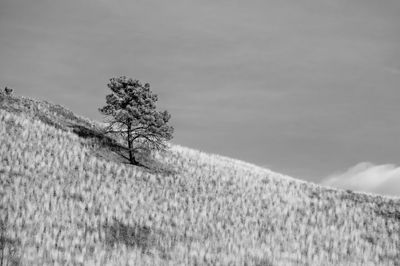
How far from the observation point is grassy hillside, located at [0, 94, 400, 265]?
1692 cm

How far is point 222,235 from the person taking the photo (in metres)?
21.3

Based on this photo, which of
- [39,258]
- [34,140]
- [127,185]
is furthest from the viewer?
[34,140]

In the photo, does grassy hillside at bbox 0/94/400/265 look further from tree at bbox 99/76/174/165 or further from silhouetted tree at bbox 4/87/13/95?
silhouetted tree at bbox 4/87/13/95

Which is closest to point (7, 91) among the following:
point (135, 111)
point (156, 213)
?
point (135, 111)

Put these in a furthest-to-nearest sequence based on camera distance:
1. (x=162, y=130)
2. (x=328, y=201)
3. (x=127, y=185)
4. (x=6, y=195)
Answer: (x=328, y=201) → (x=162, y=130) → (x=127, y=185) → (x=6, y=195)

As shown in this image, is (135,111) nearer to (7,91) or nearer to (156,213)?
(156,213)

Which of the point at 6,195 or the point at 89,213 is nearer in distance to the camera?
the point at 6,195

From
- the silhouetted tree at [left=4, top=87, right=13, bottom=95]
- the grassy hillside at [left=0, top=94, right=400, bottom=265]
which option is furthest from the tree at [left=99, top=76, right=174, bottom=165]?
the silhouetted tree at [left=4, top=87, right=13, bottom=95]

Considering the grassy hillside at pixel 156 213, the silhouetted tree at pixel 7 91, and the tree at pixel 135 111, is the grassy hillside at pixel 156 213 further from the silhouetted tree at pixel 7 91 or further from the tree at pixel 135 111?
the silhouetted tree at pixel 7 91

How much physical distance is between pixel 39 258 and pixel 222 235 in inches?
359

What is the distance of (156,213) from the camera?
2231cm

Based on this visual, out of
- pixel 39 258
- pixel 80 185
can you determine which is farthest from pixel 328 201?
pixel 39 258

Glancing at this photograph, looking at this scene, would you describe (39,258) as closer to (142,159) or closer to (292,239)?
(292,239)

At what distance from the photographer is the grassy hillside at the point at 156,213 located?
16.9m
